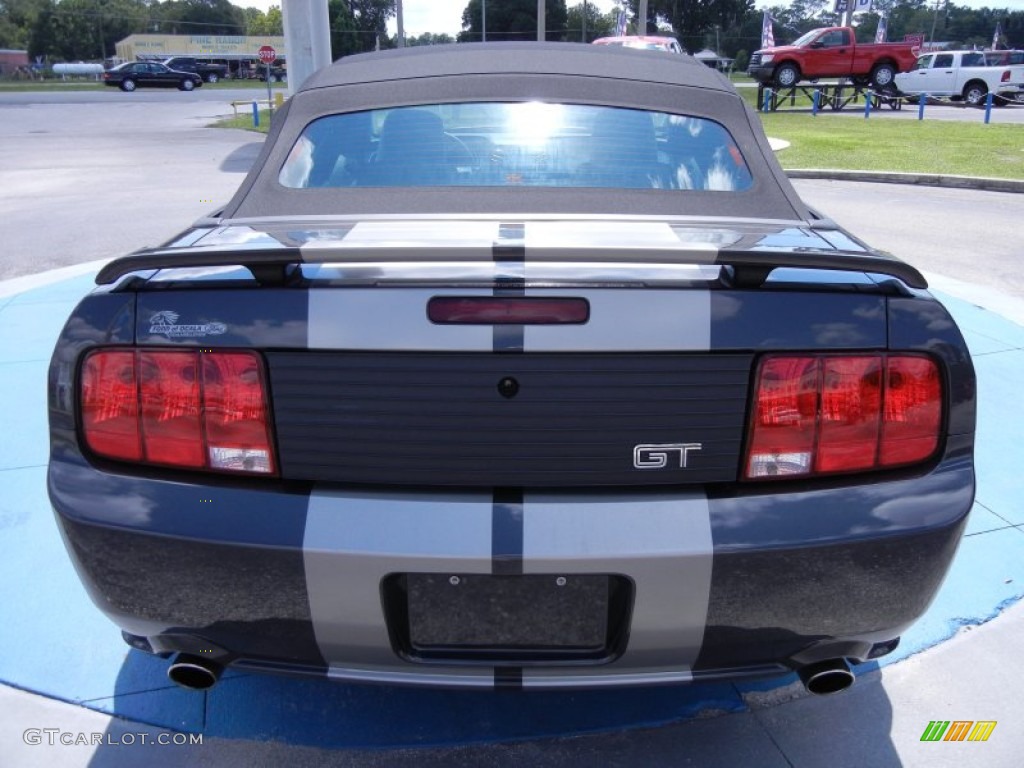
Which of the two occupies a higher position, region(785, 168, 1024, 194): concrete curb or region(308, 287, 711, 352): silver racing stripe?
region(308, 287, 711, 352): silver racing stripe

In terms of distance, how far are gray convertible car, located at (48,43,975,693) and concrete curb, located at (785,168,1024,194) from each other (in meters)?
12.1

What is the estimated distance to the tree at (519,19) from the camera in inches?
3250

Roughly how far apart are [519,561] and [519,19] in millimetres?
88870

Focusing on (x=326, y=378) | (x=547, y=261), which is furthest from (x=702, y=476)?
(x=326, y=378)

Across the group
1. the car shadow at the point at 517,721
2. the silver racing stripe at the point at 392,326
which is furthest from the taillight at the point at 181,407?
the car shadow at the point at 517,721

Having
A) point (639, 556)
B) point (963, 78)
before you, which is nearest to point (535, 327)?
point (639, 556)

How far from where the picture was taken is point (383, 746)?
7.14 ft

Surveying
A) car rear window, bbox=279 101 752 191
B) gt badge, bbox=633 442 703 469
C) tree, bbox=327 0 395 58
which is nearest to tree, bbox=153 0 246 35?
tree, bbox=327 0 395 58

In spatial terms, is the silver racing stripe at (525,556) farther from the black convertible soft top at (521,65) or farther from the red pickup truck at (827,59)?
the red pickup truck at (827,59)

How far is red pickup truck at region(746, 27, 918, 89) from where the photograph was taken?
27109 mm

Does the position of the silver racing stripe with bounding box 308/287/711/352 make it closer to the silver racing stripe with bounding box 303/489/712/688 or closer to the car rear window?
the silver racing stripe with bounding box 303/489/712/688

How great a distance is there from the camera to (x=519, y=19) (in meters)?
82.6

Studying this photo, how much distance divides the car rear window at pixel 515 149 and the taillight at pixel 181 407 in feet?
3.60
